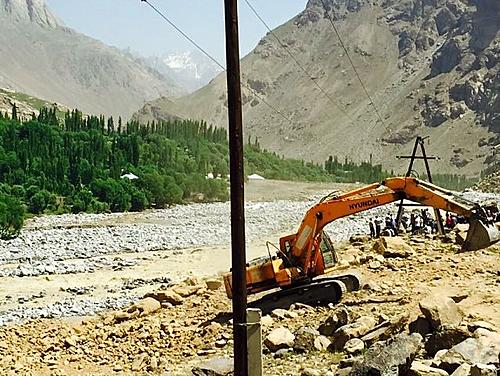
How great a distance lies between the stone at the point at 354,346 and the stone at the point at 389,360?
2.14m

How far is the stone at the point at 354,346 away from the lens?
1148 cm

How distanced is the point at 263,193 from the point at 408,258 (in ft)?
210

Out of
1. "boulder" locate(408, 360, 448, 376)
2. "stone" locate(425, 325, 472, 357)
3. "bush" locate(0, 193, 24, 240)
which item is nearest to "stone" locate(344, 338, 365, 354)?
"stone" locate(425, 325, 472, 357)

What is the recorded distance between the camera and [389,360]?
29.0ft

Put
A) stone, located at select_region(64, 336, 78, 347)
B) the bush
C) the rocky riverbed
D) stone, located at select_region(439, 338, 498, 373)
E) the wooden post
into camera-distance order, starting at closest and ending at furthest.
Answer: the wooden post → stone, located at select_region(439, 338, 498, 373) → stone, located at select_region(64, 336, 78, 347) → the rocky riverbed → the bush

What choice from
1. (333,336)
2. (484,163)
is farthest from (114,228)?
(484,163)

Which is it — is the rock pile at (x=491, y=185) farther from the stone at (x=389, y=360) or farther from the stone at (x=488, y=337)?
the stone at (x=389, y=360)

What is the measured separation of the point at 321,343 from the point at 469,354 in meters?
3.49

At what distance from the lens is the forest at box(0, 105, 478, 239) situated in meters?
62.0

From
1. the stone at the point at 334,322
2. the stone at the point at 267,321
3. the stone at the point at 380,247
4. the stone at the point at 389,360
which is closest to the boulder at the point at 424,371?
the stone at the point at 389,360

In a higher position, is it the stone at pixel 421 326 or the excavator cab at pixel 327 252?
the excavator cab at pixel 327 252

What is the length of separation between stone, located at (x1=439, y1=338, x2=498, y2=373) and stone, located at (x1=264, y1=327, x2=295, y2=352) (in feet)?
11.9

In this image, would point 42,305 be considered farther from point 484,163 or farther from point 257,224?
point 484,163

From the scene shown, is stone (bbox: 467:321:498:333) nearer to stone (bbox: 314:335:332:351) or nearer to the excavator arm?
stone (bbox: 314:335:332:351)
